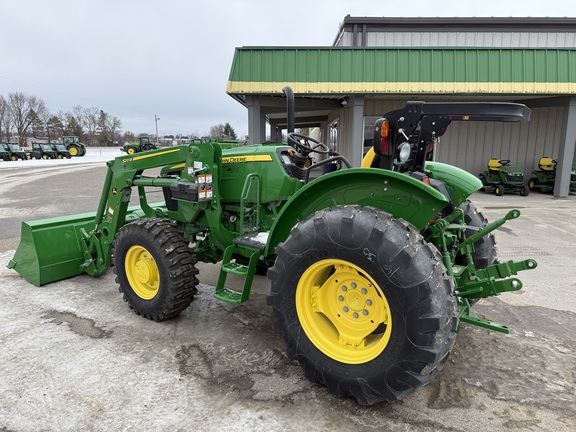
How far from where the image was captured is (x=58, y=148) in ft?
111

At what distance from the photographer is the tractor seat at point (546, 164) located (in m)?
12.3

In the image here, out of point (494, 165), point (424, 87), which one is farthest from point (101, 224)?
point (494, 165)

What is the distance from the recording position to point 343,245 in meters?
2.17

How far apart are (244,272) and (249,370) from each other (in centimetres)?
70

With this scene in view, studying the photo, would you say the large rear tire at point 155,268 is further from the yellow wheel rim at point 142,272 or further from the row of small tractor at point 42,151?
the row of small tractor at point 42,151

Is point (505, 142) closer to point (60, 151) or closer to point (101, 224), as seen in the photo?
point (101, 224)

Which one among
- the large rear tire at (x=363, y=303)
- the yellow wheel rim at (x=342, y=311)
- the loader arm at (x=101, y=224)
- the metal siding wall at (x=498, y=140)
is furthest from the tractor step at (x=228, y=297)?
the metal siding wall at (x=498, y=140)

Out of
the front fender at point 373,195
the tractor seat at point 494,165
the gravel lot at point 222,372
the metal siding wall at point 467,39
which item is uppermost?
the metal siding wall at point 467,39

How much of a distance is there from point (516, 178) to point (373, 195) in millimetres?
11406

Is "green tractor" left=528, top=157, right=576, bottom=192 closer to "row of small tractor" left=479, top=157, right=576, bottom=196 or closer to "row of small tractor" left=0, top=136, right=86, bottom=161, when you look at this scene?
"row of small tractor" left=479, top=157, right=576, bottom=196

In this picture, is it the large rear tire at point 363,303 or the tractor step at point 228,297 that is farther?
the tractor step at point 228,297

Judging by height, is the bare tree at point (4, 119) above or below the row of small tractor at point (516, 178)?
above

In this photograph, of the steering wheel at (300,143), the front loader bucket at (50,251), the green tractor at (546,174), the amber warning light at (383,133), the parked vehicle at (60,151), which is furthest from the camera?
the parked vehicle at (60,151)

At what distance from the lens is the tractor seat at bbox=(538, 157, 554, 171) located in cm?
1230
